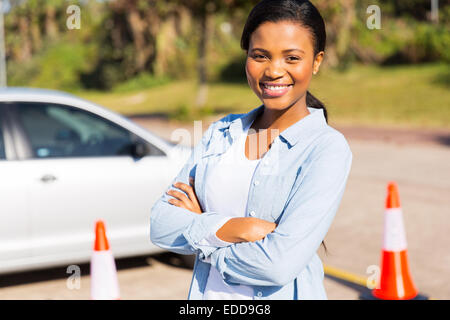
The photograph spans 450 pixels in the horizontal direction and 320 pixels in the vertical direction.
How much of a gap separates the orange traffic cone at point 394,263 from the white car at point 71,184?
1.99m

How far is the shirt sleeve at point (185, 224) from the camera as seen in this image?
2029 mm

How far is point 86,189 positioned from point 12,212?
62cm

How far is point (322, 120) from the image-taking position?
6.73 ft

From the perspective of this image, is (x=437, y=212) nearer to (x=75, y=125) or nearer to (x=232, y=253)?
(x=75, y=125)

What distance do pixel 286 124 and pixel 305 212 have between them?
349 millimetres

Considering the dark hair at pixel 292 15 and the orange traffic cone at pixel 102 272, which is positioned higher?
the dark hair at pixel 292 15

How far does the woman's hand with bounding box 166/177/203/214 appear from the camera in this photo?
2.17 meters

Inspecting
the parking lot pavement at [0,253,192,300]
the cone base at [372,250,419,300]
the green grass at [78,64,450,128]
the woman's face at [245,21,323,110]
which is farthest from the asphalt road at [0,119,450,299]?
the green grass at [78,64,450,128]

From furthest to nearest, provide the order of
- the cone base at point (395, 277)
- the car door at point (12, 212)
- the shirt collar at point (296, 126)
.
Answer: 1. the car door at point (12, 212)
2. the cone base at point (395, 277)
3. the shirt collar at point (296, 126)

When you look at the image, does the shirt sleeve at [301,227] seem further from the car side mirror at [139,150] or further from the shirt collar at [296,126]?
the car side mirror at [139,150]

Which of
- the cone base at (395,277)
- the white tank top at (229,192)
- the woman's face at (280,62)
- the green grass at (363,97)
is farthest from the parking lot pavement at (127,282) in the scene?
the green grass at (363,97)

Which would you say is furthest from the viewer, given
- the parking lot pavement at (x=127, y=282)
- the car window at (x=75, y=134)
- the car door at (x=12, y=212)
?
the car window at (x=75, y=134)

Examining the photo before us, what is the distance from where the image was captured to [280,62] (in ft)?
6.39

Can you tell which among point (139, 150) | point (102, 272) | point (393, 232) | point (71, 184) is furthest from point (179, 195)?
point (139, 150)
